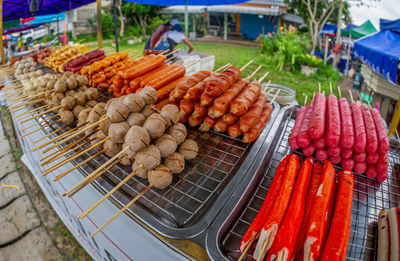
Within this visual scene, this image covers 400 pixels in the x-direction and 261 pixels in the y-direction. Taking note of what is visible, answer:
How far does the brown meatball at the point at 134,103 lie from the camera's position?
2.21 metres

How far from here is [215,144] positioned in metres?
2.43

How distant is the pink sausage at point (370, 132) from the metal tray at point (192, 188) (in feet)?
2.94

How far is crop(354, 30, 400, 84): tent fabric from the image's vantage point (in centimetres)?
587

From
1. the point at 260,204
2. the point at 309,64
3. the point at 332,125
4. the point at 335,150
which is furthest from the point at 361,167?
the point at 309,64

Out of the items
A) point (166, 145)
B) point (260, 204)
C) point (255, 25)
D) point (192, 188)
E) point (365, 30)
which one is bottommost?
point (260, 204)

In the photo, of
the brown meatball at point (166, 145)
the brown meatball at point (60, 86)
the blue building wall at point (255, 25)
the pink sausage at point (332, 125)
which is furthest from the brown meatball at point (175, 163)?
the blue building wall at point (255, 25)

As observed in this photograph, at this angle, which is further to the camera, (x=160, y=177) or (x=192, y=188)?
(x=192, y=188)

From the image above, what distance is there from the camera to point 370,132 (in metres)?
2.11

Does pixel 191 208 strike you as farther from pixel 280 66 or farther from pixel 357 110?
pixel 280 66

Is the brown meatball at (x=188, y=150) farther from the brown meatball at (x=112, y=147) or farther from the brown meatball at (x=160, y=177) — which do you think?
the brown meatball at (x=112, y=147)

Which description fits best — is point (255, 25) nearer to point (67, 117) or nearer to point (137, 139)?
point (67, 117)

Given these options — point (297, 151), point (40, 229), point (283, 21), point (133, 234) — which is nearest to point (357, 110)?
point (297, 151)

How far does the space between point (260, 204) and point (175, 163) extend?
80 cm

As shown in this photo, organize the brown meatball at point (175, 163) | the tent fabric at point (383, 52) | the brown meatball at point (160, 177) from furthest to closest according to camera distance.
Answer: the tent fabric at point (383, 52) → the brown meatball at point (175, 163) → the brown meatball at point (160, 177)
